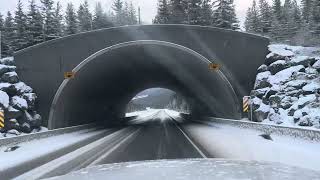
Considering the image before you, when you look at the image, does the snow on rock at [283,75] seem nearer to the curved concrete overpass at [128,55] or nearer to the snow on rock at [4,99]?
the curved concrete overpass at [128,55]

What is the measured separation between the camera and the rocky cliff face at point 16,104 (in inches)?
1378

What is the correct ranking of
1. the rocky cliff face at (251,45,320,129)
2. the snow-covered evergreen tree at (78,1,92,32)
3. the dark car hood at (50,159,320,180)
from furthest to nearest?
the snow-covered evergreen tree at (78,1,92,32), the rocky cliff face at (251,45,320,129), the dark car hood at (50,159,320,180)

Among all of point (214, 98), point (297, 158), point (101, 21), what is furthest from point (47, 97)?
point (101, 21)

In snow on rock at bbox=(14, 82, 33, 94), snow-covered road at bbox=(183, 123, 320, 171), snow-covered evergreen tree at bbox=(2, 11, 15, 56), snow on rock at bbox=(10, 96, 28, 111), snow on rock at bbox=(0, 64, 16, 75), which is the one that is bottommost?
snow-covered road at bbox=(183, 123, 320, 171)

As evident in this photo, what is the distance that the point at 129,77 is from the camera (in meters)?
52.3

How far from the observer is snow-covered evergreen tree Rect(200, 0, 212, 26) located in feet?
244

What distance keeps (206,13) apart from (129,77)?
28225 millimetres

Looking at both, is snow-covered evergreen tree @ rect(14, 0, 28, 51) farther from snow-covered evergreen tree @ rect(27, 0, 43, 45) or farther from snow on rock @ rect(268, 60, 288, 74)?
snow on rock @ rect(268, 60, 288, 74)

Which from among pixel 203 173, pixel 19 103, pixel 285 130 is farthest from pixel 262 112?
pixel 203 173

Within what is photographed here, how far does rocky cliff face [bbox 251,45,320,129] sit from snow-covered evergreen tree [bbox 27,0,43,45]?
35526mm

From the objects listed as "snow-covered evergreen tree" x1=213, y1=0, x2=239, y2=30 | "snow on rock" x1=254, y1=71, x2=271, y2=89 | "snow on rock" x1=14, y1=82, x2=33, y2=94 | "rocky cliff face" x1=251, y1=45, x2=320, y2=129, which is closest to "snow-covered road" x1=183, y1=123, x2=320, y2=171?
"rocky cliff face" x1=251, y1=45, x2=320, y2=129

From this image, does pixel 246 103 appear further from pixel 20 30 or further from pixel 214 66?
pixel 20 30

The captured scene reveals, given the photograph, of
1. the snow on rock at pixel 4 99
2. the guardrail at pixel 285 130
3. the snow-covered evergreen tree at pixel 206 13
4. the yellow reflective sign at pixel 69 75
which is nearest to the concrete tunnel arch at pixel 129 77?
the yellow reflective sign at pixel 69 75

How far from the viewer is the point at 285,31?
68750mm
